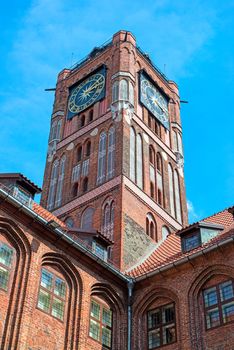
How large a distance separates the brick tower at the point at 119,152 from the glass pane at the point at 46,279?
5950 millimetres

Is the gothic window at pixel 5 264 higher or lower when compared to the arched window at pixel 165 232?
lower

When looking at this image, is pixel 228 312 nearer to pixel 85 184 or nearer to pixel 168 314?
pixel 168 314

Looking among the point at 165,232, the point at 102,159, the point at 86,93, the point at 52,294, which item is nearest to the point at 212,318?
the point at 52,294

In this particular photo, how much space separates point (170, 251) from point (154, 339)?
6.06 m

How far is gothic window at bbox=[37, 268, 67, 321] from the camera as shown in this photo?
729 inches

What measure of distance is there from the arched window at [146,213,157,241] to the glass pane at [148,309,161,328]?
775 cm

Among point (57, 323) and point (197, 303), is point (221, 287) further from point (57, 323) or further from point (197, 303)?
point (57, 323)

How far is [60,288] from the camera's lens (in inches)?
774

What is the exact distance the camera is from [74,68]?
42281mm

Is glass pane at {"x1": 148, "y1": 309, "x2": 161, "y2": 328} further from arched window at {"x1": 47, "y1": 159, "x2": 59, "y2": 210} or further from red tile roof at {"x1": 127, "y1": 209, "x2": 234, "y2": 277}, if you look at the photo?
arched window at {"x1": 47, "y1": 159, "x2": 59, "y2": 210}

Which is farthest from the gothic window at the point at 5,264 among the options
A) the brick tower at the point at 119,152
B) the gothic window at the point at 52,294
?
A: the brick tower at the point at 119,152

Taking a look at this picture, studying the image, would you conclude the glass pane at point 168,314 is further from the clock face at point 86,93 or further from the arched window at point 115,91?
the clock face at point 86,93

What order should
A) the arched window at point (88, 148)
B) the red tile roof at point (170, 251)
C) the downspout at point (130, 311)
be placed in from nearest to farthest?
1. the downspout at point (130, 311)
2. the red tile roof at point (170, 251)
3. the arched window at point (88, 148)

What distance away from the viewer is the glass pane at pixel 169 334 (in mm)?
19859
